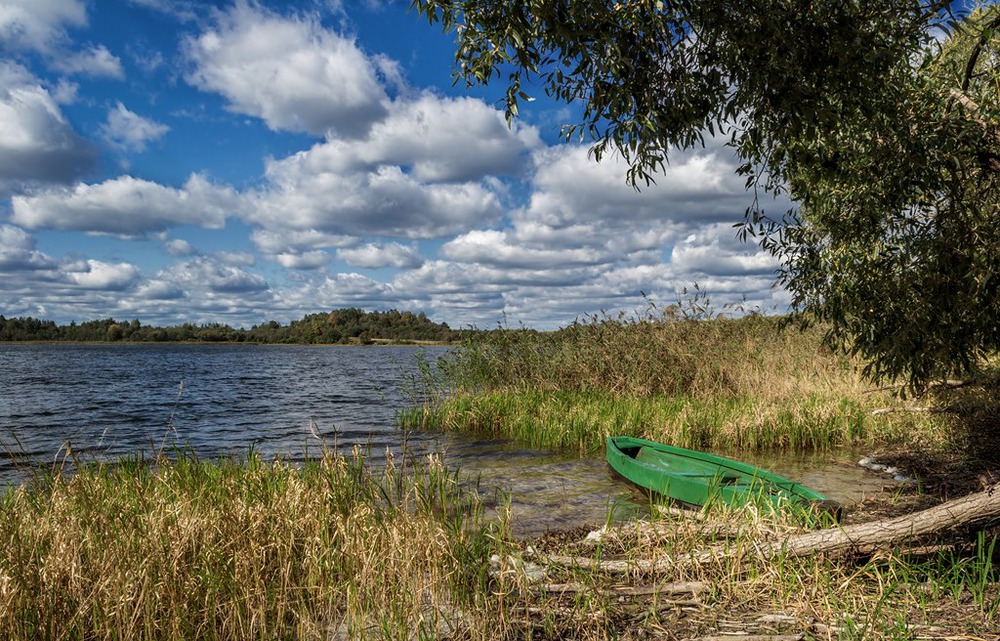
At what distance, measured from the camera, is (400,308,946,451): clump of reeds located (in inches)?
514

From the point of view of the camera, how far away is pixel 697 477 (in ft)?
30.2

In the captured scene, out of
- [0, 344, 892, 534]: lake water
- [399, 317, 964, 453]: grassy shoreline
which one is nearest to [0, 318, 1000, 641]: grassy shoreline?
[0, 344, 892, 534]: lake water

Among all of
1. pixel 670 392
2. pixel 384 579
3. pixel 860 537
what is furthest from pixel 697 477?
pixel 670 392

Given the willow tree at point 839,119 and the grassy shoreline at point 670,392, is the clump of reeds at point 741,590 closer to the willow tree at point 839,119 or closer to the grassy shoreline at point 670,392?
the willow tree at point 839,119

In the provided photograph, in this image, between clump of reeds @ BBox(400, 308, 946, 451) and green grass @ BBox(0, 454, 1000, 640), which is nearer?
green grass @ BBox(0, 454, 1000, 640)

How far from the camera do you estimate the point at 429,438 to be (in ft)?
50.9

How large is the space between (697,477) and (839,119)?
213 inches

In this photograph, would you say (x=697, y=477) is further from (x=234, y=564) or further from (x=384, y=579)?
(x=234, y=564)

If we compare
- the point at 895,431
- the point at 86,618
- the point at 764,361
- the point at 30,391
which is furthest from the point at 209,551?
the point at 30,391

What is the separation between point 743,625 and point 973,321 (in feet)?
18.4

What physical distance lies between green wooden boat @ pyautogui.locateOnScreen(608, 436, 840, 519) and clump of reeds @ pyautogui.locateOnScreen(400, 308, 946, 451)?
1.64 metres

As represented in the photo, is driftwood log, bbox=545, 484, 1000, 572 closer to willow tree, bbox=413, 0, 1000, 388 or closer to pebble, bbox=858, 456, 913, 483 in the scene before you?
willow tree, bbox=413, 0, 1000, 388

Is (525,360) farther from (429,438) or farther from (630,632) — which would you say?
(630,632)

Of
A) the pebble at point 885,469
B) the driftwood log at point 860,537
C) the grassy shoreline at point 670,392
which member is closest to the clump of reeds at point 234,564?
the driftwood log at point 860,537
